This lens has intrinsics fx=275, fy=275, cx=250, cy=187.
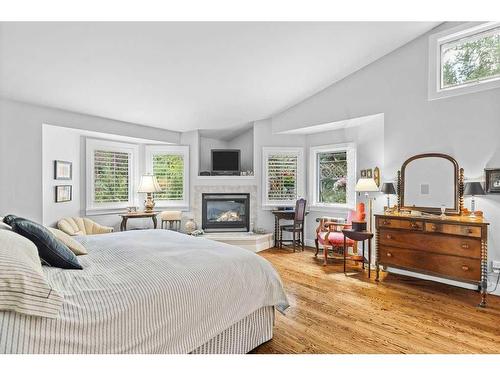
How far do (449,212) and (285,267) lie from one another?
7.52ft

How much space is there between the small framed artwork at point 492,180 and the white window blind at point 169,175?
4.96m

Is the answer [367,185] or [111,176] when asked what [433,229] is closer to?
[367,185]

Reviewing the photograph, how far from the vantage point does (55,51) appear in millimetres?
2807

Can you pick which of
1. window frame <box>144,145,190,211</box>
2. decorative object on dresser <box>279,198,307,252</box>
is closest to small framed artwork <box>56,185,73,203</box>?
window frame <box>144,145,190,211</box>

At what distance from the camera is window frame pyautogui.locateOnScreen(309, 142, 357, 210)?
4969mm

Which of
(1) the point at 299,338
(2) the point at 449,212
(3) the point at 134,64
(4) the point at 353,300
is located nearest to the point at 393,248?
(2) the point at 449,212

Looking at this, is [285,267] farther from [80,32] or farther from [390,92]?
[80,32]

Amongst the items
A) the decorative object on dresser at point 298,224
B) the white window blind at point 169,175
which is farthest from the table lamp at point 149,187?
the decorative object on dresser at point 298,224

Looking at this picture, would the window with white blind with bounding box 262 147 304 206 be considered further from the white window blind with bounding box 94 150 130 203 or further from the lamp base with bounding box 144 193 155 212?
the white window blind with bounding box 94 150 130 203

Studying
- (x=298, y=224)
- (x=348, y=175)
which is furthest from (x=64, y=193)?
(x=348, y=175)

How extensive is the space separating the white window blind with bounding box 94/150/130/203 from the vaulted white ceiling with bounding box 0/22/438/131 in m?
0.83

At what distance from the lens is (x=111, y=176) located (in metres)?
5.21

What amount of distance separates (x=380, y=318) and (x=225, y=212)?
373 centimetres
